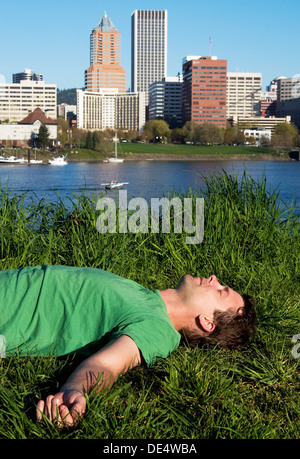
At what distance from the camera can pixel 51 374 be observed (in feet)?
6.08

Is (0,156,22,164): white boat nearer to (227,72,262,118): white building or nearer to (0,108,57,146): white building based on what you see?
(0,108,57,146): white building

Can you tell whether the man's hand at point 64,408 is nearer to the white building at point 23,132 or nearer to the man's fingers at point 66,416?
the man's fingers at point 66,416

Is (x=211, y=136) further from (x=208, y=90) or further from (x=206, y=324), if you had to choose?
(x=206, y=324)

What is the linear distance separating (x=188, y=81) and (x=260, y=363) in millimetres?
132452

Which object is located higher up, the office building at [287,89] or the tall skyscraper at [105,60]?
the tall skyscraper at [105,60]

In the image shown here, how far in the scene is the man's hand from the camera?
1418 mm

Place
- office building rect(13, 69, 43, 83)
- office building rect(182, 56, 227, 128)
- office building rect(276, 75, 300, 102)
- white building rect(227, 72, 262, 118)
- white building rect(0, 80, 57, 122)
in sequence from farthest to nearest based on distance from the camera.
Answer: office building rect(13, 69, 43, 83)
white building rect(227, 72, 262, 118)
office building rect(276, 75, 300, 102)
office building rect(182, 56, 227, 128)
white building rect(0, 80, 57, 122)

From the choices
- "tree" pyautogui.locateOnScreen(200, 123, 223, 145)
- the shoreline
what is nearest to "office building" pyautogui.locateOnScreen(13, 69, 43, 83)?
"tree" pyautogui.locateOnScreen(200, 123, 223, 145)

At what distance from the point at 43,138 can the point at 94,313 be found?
285 feet

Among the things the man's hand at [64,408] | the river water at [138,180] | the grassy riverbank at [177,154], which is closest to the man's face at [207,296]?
the man's hand at [64,408]

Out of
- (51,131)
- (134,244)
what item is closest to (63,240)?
(134,244)

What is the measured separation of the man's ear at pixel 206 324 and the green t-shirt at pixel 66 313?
0.13 meters

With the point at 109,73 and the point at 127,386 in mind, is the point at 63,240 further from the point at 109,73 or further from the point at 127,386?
the point at 109,73

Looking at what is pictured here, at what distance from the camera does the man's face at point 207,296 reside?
6.65 feet
